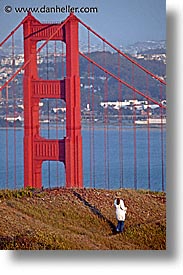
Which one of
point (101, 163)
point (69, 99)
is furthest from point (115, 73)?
point (101, 163)

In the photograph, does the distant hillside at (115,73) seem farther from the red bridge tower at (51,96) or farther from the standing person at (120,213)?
the standing person at (120,213)

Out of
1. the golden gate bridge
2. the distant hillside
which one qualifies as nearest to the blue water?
the golden gate bridge

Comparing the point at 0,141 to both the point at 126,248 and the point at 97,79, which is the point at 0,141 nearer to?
the point at 97,79

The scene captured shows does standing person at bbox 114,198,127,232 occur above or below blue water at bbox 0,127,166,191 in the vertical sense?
below

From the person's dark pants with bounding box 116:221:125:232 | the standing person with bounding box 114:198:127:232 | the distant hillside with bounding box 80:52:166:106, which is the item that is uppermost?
the distant hillside with bounding box 80:52:166:106

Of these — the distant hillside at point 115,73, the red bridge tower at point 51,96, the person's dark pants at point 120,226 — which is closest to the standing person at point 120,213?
the person's dark pants at point 120,226

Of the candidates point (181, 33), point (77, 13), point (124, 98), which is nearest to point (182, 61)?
point (181, 33)

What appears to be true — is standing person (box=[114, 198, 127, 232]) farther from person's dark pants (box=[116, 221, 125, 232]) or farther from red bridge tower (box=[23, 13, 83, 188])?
red bridge tower (box=[23, 13, 83, 188])
